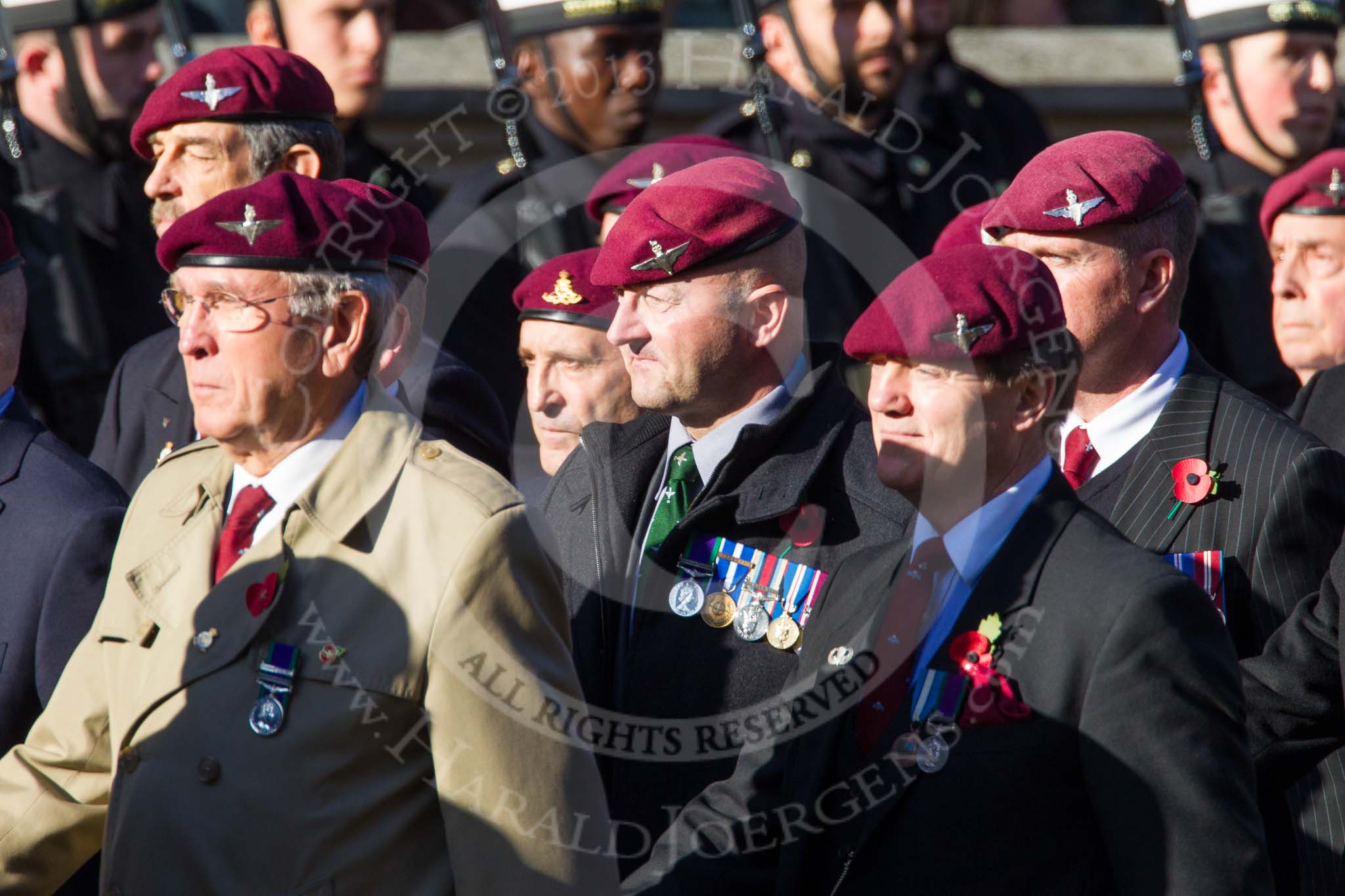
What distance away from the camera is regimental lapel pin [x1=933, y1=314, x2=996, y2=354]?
123 inches

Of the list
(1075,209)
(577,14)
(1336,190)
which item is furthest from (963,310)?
(577,14)

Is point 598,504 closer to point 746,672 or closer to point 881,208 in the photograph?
point 746,672

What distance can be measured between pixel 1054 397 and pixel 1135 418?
879 millimetres

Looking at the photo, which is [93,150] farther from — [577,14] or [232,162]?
[232,162]

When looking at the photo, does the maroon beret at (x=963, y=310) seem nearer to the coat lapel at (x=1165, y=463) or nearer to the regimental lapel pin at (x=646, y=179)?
the coat lapel at (x=1165, y=463)

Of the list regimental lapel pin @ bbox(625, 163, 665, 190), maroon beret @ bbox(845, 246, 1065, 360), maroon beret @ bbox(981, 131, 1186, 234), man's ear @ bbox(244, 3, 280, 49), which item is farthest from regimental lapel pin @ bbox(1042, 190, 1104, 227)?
man's ear @ bbox(244, 3, 280, 49)

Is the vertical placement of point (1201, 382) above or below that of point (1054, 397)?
below

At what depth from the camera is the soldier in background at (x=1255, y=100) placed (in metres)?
7.00

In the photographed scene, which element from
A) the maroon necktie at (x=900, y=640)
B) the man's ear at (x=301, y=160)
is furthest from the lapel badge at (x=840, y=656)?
the man's ear at (x=301, y=160)

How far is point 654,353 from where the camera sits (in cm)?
392

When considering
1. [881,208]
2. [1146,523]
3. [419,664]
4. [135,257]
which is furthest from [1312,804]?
[135,257]

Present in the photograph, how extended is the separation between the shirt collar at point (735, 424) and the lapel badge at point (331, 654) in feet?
3.76

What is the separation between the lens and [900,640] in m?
3.20

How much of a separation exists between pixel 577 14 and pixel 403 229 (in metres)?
2.92
